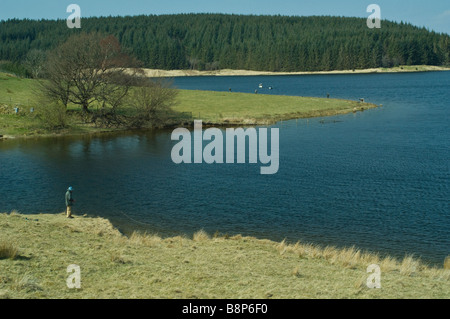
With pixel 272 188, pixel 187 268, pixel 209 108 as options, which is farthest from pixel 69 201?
pixel 209 108

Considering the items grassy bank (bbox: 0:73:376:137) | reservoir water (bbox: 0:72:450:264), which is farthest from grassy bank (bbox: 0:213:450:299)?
grassy bank (bbox: 0:73:376:137)

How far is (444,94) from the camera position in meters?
116

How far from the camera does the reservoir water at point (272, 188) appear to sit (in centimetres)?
2777

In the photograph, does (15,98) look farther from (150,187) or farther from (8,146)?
(150,187)

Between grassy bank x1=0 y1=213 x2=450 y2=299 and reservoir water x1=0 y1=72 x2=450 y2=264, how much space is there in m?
3.87

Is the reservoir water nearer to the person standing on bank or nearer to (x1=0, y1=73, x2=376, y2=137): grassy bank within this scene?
the person standing on bank

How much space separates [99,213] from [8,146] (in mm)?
29549

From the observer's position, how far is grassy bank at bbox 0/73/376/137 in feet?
216

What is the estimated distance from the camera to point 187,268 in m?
18.5

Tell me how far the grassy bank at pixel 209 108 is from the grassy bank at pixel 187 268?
43.6 m

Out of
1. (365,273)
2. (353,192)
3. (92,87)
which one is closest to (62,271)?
(365,273)

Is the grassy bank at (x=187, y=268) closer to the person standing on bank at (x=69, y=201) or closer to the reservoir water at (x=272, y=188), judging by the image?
the person standing on bank at (x=69, y=201)

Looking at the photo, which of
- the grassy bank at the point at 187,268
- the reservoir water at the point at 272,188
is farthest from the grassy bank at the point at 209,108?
the grassy bank at the point at 187,268
